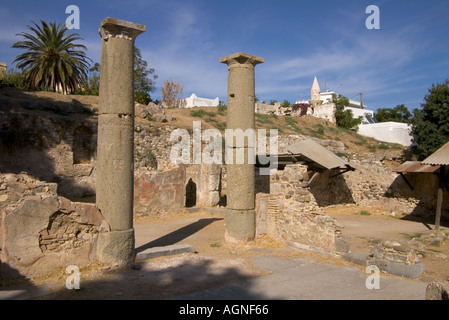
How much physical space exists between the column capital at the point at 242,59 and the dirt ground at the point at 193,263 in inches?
173

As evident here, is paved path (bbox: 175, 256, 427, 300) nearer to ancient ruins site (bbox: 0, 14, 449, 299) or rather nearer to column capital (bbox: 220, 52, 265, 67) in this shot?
ancient ruins site (bbox: 0, 14, 449, 299)

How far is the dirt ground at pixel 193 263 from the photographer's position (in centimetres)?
566

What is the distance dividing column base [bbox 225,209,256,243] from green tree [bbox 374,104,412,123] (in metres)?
43.2

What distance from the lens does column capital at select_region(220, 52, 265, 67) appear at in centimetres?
875

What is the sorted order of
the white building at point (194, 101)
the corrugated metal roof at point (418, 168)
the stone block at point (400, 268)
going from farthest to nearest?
the white building at point (194, 101) < the corrugated metal roof at point (418, 168) < the stone block at point (400, 268)

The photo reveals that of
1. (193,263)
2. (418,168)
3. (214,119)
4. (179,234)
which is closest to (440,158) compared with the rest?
(418,168)

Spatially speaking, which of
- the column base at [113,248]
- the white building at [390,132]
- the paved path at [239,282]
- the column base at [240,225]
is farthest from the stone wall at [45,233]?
the white building at [390,132]

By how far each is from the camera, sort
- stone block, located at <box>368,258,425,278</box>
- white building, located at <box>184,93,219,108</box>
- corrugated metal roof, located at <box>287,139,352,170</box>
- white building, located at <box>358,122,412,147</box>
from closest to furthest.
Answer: stone block, located at <box>368,258,425,278</box>, corrugated metal roof, located at <box>287,139,352,170</box>, white building, located at <box>358,122,412,147</box>, white building, located at <box>184,93,219,108</box>

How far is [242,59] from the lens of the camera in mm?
8844

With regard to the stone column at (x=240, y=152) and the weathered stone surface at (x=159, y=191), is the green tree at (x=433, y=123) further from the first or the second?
the stone column at (x=240, y=152)

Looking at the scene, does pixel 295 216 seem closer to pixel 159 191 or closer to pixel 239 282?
pixel 239 282

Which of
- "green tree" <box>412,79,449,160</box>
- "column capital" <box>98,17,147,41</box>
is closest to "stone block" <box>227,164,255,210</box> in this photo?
"column capital" <box>98,17,147,41</box>

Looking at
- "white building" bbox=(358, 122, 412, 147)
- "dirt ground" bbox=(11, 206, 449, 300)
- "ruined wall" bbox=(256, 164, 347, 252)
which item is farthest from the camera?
"white building" bbox=(358, 122, 412, 147)

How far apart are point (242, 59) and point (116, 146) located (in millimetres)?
3881
